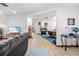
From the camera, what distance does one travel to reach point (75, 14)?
7.63m

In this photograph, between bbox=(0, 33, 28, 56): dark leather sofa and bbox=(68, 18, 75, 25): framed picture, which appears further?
bbox=(68, 18, 75, 25): framed picture

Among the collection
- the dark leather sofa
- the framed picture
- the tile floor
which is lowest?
the tile floor

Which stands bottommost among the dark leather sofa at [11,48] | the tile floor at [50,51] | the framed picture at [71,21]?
the tile floor at [50,51]

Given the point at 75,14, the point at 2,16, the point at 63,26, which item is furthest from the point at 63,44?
the point at 2,16

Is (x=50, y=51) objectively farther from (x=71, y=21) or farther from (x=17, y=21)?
(x=17, y=21)

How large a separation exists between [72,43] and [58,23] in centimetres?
141

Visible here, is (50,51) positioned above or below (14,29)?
below

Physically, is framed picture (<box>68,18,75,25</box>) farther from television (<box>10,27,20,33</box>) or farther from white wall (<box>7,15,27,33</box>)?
white wall (<box>7,15,27,33</box>)

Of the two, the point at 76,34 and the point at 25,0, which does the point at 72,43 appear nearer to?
the point at 76,34

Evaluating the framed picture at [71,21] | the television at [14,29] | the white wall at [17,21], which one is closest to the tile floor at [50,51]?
the framed picture at [71,21]

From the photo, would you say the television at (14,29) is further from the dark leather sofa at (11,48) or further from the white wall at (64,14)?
the dark leather sofa at (11,48)

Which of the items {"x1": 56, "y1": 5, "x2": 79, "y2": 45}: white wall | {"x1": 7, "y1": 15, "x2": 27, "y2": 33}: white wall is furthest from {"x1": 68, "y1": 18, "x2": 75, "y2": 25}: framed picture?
{"x1": 7, "y1": 15, "x2": 27, "y2": 33}: white wall

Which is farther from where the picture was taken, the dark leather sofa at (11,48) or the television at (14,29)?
the television at (14,29)

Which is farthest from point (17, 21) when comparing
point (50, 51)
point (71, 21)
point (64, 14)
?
point (50, 51)
